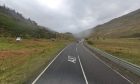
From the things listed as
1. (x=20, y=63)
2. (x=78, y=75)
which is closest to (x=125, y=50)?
(x=20, y=63)

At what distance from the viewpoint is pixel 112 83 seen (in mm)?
17047

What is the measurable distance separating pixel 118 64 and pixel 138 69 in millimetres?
7601

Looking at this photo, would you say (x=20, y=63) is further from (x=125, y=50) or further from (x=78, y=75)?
(x=125, y=50)

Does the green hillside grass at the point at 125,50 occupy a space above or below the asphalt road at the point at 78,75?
below

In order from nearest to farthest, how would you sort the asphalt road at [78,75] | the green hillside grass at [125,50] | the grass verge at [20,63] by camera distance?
the asphalt road at [78,75] → the grass verge at [20,63] → the green hillside grass at [125,50]

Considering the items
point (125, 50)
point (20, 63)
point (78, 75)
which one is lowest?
point (125, 50)

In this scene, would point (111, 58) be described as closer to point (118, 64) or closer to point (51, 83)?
point (118, 64)

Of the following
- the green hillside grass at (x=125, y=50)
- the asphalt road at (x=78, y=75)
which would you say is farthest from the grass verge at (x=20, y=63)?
the green hillside grass at (x=125, y=50)

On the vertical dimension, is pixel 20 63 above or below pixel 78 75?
below

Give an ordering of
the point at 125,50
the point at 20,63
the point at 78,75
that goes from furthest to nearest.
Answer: the point at 125,50
the point at 20,63
the point at 78,75

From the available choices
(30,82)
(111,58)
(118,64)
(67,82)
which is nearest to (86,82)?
(67,82)

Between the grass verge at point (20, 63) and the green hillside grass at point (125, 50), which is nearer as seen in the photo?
the grass verge at point (20, 63)

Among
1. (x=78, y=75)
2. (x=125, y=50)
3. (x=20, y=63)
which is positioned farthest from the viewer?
(x=125, y=50)

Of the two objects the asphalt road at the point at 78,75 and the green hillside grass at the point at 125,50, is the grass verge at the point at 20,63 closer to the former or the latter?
the asphalt road at the point at 78,75
